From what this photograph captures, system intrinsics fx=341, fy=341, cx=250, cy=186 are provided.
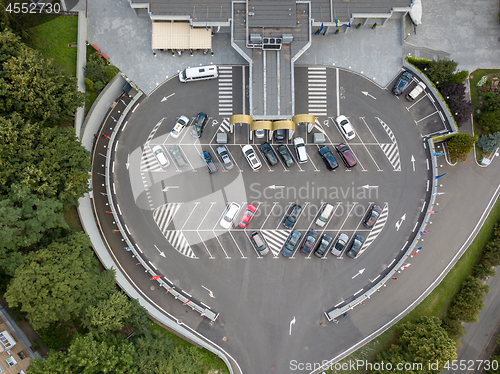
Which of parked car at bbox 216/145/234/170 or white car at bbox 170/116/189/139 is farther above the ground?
white car at bbox 170/116/189/139

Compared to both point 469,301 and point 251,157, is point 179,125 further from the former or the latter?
point 469,301

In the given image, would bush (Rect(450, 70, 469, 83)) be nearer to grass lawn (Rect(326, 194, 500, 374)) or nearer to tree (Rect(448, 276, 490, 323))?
grass lawn (Rect(326, 194, 500, 374))

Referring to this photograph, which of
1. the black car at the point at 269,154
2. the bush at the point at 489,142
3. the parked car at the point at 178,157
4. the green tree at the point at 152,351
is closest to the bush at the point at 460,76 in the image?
the bush at the point at 489,142

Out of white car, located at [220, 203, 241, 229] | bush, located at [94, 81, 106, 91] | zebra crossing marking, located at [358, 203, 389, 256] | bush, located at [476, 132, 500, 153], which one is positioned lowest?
bush, located at [476, 132, 500, 153]

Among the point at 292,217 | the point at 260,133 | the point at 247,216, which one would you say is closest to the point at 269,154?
the point at 260,133

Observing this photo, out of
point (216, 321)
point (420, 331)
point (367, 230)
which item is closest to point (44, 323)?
point (216, 321)

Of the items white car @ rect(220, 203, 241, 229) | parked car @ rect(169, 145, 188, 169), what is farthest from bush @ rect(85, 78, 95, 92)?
white car @ rect(220, 203, 241, 229)

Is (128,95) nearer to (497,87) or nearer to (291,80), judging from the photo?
(291,80)

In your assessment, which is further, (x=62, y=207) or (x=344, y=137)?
(x=344, y=137)
